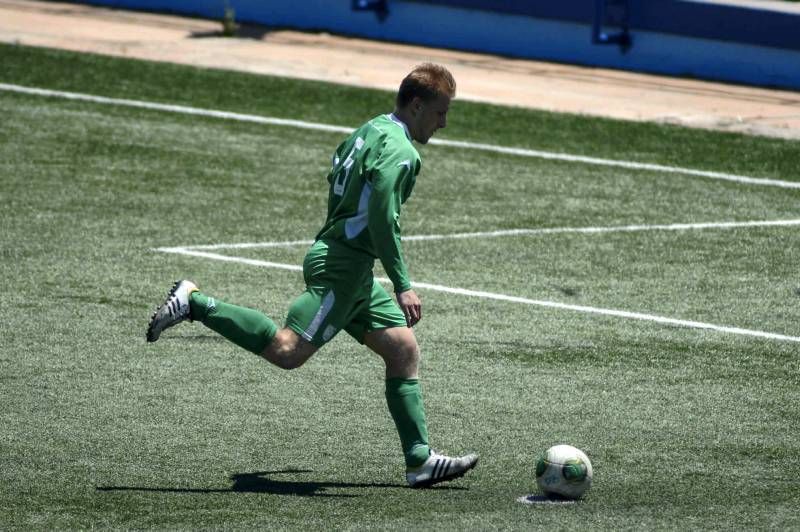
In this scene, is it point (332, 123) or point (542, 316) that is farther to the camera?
point (332, 123)

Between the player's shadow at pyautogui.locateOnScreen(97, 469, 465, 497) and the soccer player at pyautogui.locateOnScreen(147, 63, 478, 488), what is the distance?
0.34m

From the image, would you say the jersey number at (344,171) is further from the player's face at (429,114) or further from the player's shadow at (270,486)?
the player's shadow at (270,486)

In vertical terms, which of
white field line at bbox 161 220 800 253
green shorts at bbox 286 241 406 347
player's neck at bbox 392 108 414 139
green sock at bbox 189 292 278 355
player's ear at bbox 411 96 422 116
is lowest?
white field line at bbox 161 220 800 253

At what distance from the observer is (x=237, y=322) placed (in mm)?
7836

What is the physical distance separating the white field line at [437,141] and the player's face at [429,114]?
8.59 meters

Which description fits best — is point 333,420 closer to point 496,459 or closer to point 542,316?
point 496,459

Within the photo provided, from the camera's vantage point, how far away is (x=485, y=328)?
10867 mm

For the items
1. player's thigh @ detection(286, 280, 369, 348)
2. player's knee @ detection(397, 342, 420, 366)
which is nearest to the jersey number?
player's thigh @ detection(286, 280, 369, 348)

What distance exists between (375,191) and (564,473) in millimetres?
1487

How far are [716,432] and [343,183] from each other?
2.43 meters

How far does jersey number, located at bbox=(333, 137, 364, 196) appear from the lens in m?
7.73

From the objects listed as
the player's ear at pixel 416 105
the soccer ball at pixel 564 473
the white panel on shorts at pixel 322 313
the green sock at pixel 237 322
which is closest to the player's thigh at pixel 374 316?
the white panel on shorts at pixel 322 313

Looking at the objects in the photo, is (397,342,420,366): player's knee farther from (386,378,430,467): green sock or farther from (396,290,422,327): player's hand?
(396,290,422,327): player's hand

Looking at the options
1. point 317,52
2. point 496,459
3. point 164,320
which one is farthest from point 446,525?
point 317,52
